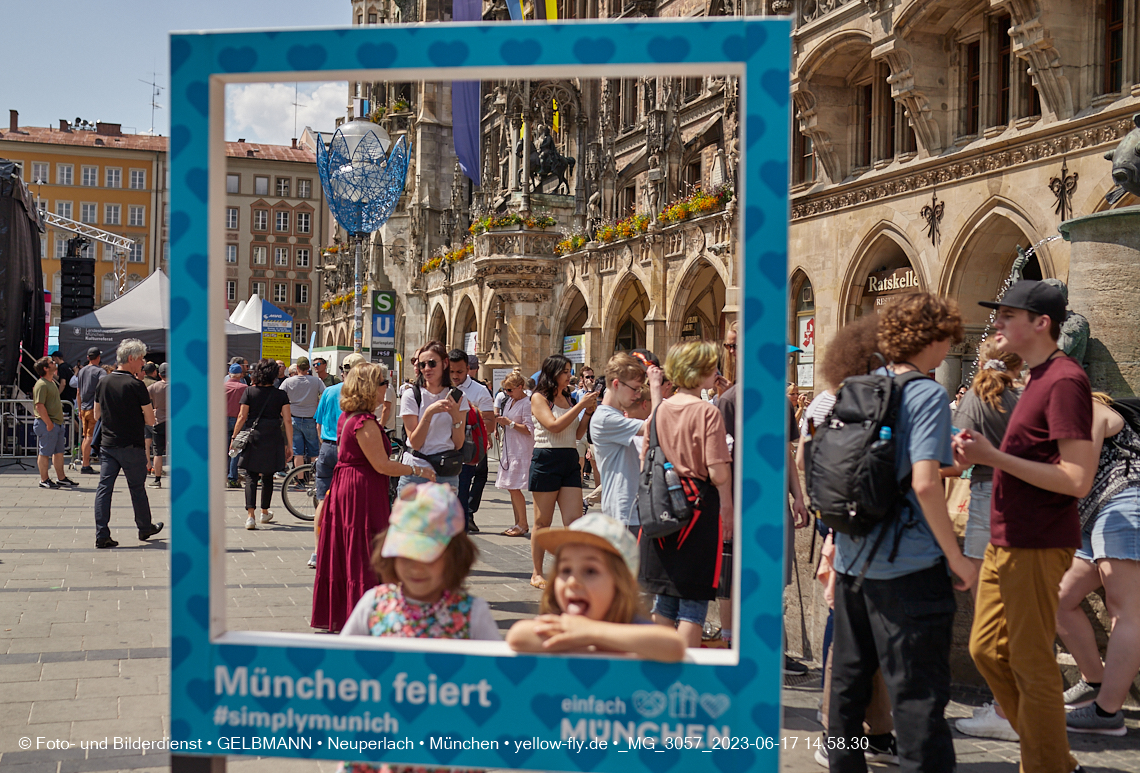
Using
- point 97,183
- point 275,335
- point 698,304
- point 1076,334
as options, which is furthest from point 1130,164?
point 97,183

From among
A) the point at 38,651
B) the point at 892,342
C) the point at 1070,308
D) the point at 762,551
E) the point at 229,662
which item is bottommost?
the point at 38,651

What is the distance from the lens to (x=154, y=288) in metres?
20.6

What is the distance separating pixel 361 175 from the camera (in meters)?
Answer: 11.4

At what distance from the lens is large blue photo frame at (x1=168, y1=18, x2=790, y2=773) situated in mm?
2115

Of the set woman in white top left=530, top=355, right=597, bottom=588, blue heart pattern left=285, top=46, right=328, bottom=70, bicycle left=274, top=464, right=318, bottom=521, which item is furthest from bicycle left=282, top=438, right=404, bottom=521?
blue heart pattern left=285, top=46, right=328, bottom=70

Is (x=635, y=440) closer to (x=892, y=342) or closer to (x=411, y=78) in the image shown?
(x=892, y=342)

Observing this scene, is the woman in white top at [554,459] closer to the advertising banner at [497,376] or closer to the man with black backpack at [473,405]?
the man with black backpack at [473,405]

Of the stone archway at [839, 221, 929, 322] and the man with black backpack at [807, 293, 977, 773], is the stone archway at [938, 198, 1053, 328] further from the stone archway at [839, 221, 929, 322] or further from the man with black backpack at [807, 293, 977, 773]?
the man with black backpack at [807, 293, 977, 773]

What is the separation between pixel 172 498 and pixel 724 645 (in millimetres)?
3503

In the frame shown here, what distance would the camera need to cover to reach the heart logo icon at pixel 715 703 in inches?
84.0

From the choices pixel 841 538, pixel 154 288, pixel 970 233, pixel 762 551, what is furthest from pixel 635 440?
pixel 154 288

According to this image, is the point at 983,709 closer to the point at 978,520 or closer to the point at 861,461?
the point at 978,520

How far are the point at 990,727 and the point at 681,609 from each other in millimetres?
1416

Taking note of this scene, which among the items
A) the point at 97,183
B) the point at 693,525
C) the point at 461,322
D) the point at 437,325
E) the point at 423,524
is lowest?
the point at 693,525
